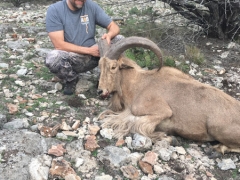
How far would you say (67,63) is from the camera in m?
5.71

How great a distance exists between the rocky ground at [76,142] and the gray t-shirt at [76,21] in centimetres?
78

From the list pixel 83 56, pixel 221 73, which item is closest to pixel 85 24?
pixel 83 56

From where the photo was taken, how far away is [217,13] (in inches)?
308

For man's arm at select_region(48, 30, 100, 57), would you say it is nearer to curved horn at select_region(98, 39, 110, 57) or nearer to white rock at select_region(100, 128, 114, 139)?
curved horn at select_region(98, 39, 110, 57)

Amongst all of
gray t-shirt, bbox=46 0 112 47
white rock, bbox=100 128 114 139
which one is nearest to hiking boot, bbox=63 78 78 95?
gray t-shirt, bbox=46 0 112 47

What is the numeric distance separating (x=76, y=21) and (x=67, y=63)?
2.48 feet

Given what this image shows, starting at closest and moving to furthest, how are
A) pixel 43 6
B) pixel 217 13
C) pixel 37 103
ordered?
pixel 37 103 < pixel 217 13 < pixel 43 6

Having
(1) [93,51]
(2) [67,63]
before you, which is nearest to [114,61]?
(1) [93,51]

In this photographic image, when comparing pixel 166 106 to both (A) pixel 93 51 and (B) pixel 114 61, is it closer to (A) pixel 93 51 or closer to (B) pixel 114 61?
(B) pixel 114 61

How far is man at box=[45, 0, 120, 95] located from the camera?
223 inches

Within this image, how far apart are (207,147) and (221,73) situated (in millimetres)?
2414

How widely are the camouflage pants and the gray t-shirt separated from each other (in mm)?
313

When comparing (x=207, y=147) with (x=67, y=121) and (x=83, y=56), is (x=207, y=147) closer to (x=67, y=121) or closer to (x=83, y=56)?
(x=67, y=121)

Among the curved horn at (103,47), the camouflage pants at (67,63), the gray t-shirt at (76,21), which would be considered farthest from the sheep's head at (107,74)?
the gray t-shirt at (76,21)
